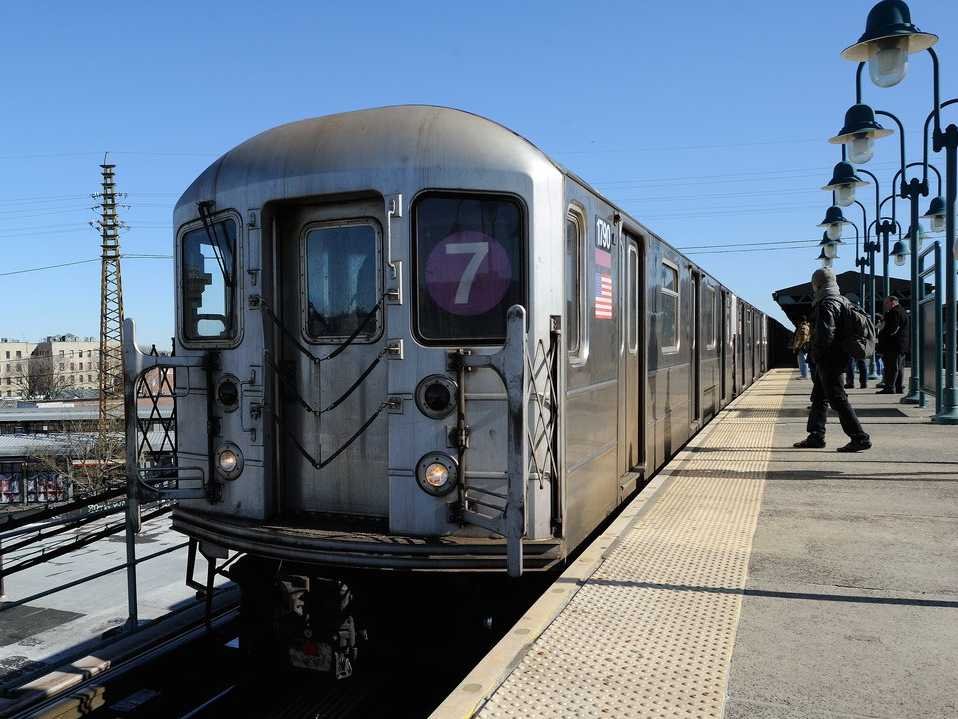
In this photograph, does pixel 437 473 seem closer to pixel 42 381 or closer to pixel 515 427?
pixel 515 427

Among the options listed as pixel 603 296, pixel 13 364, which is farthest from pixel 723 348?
pixel 13 364

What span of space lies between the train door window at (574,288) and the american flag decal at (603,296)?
0.38 m

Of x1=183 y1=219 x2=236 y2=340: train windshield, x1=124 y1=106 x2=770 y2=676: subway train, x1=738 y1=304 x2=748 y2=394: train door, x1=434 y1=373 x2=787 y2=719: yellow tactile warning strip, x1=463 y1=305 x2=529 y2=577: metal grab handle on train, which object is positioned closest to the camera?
x1=434 y1=373 x2=787 y2=719: yellow tactile warning strip

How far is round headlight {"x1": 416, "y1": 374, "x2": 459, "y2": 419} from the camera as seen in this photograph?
171 inches

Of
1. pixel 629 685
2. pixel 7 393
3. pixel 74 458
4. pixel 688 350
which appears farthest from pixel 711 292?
pixel 7 393

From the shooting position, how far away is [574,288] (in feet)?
16.1

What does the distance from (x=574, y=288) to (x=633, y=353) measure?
2091 millimetres

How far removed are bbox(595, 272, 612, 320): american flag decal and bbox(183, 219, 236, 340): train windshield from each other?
7.56 feet

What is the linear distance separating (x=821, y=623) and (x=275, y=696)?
10.6 ft

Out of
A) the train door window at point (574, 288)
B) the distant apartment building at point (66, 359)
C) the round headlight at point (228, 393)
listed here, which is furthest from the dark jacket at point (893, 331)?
the distant apartment building at point (66, 359)

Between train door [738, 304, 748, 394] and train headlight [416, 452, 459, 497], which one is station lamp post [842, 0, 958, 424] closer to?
train door [738, 304, 748, 394]

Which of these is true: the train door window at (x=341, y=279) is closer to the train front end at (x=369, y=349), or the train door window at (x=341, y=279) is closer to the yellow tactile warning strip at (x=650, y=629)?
the train front end at (x=369, y=349)

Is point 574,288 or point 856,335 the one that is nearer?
point 574,288

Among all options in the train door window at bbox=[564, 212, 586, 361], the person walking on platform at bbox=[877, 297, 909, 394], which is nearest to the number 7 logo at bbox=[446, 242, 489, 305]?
the train door window at bbox=[564, 212, 586, 361]
